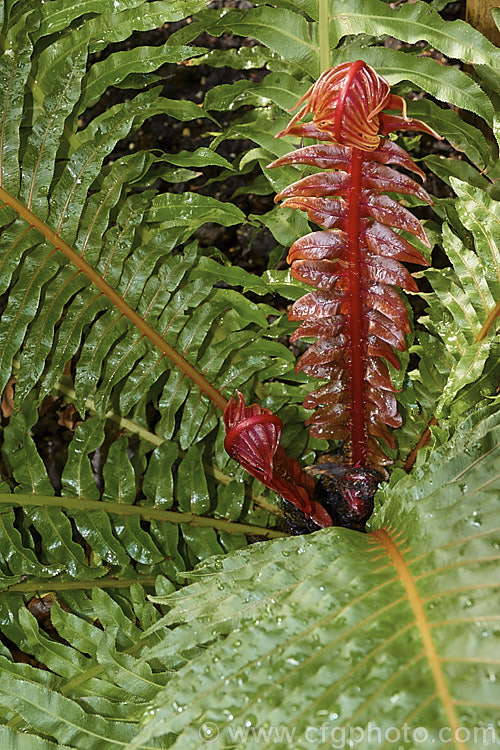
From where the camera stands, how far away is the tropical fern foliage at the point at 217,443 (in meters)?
0.56

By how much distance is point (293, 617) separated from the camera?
0.61 meters

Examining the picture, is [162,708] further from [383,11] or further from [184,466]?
[383,11]

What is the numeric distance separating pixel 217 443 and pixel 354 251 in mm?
538

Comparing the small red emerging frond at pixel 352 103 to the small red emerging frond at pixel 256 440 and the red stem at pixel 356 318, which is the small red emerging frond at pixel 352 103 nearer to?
the red stem at pixel 356 318

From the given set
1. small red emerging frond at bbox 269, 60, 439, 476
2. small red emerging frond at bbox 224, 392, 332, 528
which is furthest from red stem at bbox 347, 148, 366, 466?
small red emerging frond at bbox 224, 392, 332, 528

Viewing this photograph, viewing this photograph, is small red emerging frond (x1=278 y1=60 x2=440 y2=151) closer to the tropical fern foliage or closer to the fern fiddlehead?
the fern fiddlehead

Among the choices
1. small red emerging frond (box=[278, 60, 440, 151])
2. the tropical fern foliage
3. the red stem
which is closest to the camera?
the tropical fern foliage

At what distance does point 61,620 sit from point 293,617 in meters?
0.57

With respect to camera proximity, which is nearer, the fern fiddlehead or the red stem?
the fern fiddlehead

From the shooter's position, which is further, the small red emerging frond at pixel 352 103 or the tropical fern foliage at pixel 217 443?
the small red emerging frond at pixel 352 103

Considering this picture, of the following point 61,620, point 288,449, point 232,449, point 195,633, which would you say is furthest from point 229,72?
point 195,633

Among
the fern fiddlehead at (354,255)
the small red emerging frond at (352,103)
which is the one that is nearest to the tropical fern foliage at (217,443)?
the fern fiddlehead at (354,255)

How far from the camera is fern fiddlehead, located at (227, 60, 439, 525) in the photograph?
0.81 metres

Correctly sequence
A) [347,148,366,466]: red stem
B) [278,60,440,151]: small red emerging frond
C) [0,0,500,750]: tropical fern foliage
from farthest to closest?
[347,148,366,466]: red stem < [278,60,440,151]: small red emerging frond < [0,0,500,750]: tropical fern foliage
